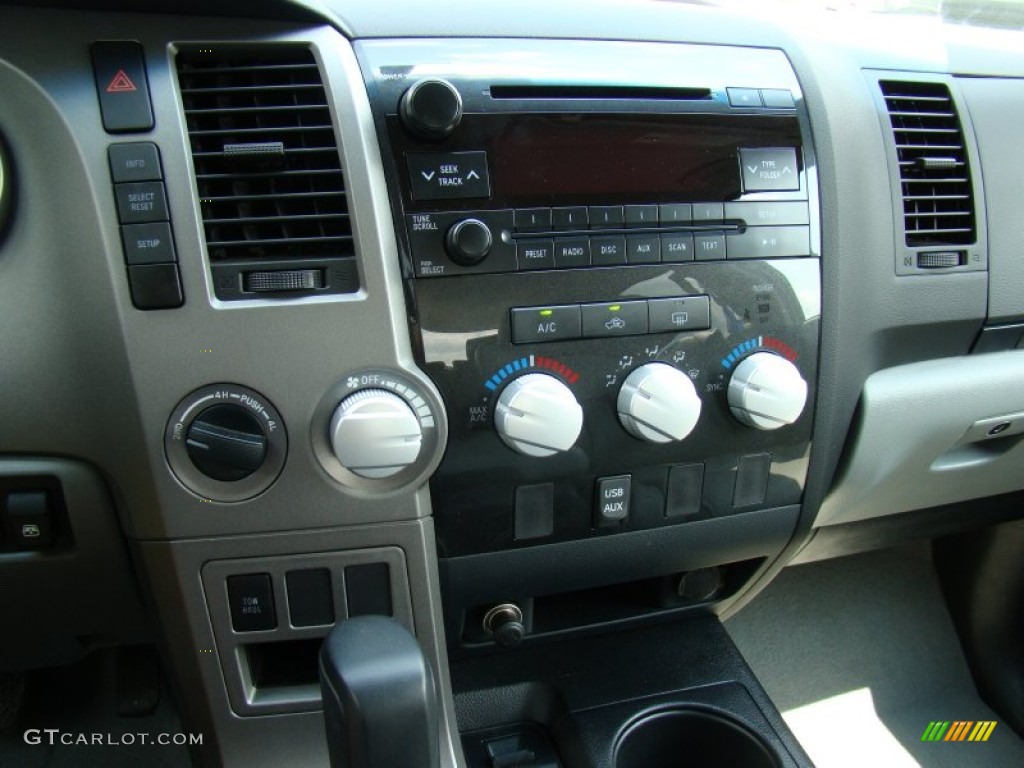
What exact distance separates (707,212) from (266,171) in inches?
16.5

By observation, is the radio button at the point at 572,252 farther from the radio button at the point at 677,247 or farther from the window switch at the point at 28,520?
the window switch at the point at 28,520

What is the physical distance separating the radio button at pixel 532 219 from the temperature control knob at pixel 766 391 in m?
0.25

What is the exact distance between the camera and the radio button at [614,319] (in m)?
0.76

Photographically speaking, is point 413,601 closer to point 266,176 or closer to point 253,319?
point 253,319

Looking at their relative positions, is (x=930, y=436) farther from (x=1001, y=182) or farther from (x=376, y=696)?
(x=376, y=696)

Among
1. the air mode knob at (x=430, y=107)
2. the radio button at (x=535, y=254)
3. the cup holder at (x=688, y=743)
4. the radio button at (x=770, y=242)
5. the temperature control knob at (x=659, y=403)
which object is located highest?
the air mode knob at (x=430, y=107)

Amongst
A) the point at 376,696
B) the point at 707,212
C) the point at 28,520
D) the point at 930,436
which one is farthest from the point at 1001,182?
the point at 28,520

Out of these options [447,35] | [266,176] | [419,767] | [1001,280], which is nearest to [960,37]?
[1001,280]

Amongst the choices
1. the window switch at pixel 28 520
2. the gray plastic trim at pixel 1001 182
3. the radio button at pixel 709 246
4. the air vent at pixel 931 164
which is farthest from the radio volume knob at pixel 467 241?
the gray plastic trim at pixel 1001 182

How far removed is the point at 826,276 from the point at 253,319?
583mm

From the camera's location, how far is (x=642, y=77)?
0.78 meters

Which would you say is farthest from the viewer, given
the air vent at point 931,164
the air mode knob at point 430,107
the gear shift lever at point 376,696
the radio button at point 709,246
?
the air vent at point 931,164

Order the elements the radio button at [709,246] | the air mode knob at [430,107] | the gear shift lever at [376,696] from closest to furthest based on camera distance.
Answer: the gear shift lever at [376,696]
the air mode knob at [430,107]
the radio button at [709,246]

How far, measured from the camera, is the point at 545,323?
0.74 m
